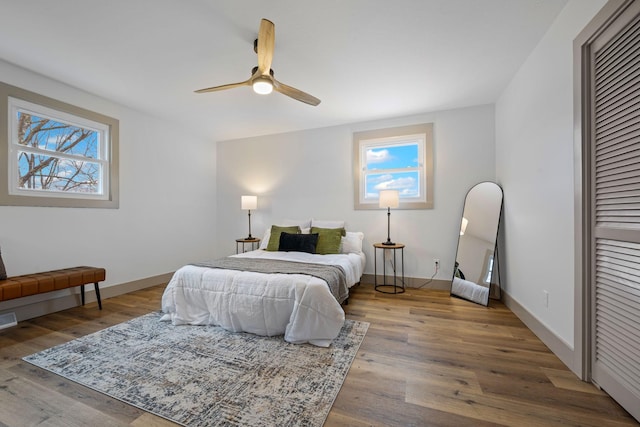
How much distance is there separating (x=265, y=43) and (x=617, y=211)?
245 centimetres

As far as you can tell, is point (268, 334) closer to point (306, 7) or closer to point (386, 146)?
point (306, 7)

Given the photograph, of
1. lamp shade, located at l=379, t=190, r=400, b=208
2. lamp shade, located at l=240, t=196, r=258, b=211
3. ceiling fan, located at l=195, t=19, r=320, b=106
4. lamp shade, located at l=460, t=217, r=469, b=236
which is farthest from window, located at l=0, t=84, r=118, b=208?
lamp shade, located at l=460, t=217, r=469, b=236

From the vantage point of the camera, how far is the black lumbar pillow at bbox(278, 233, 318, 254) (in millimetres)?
3523

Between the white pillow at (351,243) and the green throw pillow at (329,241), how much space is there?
13 centimetres

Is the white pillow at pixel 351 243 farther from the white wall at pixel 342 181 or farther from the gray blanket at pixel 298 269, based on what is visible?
the gray blanket at pixel 298 269

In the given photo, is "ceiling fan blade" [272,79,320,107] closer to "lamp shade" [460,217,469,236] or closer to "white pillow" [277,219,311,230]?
"white pillow" [277,219,311,230]

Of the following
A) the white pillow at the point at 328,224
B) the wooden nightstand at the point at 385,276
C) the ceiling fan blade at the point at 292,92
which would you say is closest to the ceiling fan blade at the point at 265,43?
the ceiling fan blade at the point at 292,92

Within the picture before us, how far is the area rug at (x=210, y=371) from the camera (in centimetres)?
139

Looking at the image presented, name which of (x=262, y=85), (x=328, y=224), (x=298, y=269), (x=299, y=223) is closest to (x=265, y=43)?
(x=262, y=85)

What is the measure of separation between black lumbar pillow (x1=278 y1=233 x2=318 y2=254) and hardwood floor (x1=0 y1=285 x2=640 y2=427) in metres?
1.40

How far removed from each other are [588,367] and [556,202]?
1.12 metres

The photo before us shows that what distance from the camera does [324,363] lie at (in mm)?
1827

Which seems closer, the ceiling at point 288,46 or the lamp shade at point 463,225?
the ceiling at point 288,46

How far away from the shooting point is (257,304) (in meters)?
2.20
